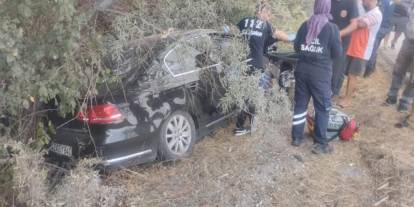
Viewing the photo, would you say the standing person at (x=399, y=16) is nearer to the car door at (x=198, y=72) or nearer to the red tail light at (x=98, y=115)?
the car door at (x=198, y=72)

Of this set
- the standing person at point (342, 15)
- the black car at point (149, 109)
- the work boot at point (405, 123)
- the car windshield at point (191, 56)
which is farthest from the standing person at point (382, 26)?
the car windshield at point (191, 56)

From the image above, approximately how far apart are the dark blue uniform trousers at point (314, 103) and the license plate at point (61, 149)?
2.81 meters

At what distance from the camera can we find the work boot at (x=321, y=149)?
5.93 metres

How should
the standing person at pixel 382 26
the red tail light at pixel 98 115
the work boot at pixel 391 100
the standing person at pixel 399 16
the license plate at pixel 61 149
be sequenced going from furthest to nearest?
1. the standing person at pixel 399 16
2. the standing person at pixel 382 26
3. the work boot at pixel 391 100
4. the license plate at pixel 61 149
5. the red tail light at pixel 98 115

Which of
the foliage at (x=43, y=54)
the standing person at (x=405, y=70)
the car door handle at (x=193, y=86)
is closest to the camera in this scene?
the foliage at (x=43, y=54)

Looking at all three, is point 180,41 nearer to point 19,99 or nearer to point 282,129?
point 19,99

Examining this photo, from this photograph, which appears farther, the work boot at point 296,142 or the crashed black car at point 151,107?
the work boot at point 296,142

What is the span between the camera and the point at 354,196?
5.00m

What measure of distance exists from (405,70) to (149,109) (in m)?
4.70

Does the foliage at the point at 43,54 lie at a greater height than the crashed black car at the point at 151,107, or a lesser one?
greater

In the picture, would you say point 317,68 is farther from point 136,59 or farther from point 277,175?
point 136,59

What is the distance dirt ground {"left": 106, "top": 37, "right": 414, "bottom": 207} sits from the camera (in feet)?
15.9

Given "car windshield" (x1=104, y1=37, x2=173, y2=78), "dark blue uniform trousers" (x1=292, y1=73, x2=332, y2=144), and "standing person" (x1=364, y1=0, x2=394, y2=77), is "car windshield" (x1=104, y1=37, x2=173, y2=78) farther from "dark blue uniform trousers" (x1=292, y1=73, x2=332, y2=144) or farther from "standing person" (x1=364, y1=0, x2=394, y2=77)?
"standing person" (x1=364, y1=0, x2=394, y2=77)

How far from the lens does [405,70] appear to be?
770cm
